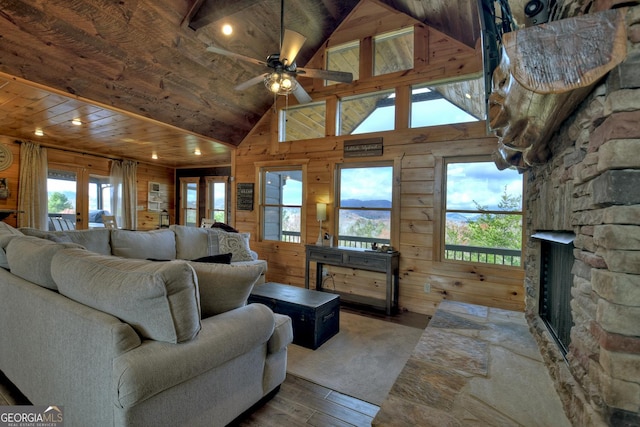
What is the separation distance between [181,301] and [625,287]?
1702 millimetres

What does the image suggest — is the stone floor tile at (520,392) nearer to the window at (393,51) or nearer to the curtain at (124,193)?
the window at (393,51)

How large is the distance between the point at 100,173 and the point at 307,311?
6611 millimetres

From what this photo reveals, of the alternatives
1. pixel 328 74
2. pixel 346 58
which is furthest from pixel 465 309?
pixel 346 58

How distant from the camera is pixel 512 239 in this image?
3.53 meters

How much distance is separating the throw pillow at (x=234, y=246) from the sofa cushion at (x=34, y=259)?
2395 mm

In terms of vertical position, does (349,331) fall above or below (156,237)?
below

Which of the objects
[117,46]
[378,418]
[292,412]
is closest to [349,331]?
[292,412]

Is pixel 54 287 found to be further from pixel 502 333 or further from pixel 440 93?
pixel 440 93

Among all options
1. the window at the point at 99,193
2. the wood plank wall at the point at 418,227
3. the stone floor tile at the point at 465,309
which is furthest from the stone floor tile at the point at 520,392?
the window at the point at 99,193

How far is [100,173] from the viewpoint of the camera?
266 inches

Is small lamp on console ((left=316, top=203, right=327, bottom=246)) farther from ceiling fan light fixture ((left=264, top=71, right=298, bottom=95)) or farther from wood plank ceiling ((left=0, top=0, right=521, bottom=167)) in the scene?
wood plank ceiling ((left=0, top=0, right=521, bottom=167))

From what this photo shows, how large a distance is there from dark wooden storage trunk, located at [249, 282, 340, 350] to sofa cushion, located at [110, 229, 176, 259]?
1.47 m

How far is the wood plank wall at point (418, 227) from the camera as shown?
3.57 meters

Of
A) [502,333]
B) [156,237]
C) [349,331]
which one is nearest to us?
[502,333]
